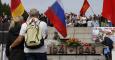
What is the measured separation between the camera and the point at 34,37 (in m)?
12.1

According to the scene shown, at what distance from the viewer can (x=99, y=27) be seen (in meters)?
32.5

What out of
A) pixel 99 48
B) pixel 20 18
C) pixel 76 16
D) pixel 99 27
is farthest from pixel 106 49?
pixel 20 18

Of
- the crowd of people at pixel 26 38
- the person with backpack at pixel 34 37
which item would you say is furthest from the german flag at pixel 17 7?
the person with backpack at pixel 34 37

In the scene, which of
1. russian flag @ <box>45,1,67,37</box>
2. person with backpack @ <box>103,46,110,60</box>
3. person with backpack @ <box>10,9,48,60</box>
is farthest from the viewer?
person with backpack @ <box>103,46,110,60</box>

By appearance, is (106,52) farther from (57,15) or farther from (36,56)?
(36,56)

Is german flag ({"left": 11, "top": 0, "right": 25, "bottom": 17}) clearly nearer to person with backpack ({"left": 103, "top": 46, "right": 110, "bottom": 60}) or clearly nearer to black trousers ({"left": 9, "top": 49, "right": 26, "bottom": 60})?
person with backpack ({"left": 103, "top": 46, "right": 110, "bottom": 60})

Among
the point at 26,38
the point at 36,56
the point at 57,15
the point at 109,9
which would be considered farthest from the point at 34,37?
the point at 57,15

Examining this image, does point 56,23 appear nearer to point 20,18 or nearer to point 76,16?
point 20,18

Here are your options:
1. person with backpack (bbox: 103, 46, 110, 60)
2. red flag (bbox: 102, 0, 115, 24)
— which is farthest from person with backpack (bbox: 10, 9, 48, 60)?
person with backpack (bbox: 103, 46, 110, 60)

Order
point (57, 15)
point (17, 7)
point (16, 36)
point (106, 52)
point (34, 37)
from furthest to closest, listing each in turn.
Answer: point (106, 52) < point (17, 7) < point (57, 15) < point (16, 36) < point (34, 37)

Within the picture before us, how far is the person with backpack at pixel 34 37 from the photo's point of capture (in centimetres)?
1214

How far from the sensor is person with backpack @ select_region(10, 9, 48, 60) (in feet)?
39.8

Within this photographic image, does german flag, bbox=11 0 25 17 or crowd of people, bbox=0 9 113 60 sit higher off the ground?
german flag, bbox=11 0 25 17

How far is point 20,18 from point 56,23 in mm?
7364
